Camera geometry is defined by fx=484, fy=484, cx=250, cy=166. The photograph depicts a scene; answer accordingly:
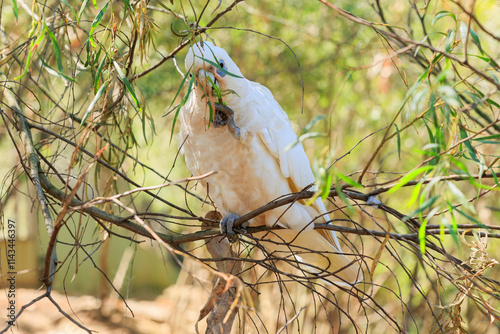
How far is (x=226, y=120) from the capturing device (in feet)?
4.50

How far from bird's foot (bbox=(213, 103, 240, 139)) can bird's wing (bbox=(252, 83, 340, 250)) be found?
0.09 m

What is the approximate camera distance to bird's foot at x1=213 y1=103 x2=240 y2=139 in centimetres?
132

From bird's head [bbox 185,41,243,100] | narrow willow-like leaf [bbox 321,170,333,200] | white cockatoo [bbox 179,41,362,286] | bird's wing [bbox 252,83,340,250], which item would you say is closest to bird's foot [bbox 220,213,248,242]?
white cockatoo [bbox 179,41,362,286]

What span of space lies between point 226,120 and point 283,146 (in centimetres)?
21

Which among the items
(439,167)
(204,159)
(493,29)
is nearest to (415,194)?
(439,167)

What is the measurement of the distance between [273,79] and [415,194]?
2.86 m

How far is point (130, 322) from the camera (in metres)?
4.08

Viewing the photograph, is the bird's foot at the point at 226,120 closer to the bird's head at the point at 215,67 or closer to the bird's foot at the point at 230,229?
the bird's head at the point at 215,67

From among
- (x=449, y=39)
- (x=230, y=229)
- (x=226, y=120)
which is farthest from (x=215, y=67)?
(x=449, y=39)

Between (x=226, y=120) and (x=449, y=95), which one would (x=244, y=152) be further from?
(x=449, y=95)

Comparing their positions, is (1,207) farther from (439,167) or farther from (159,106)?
(159,106)

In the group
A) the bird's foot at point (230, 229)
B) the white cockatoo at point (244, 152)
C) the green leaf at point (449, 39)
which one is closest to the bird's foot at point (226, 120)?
the white cockatoo at point (244, 152)

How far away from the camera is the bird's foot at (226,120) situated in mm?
1320

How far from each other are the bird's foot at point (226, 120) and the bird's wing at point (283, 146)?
0.09 metres
